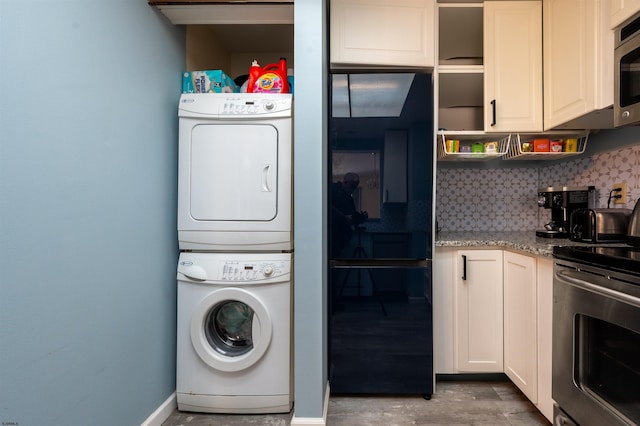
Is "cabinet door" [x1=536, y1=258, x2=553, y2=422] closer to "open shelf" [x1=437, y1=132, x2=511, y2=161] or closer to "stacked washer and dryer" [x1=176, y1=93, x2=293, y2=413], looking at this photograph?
"open shelf" [x1=437, y1=132, x2=511, y2=161]

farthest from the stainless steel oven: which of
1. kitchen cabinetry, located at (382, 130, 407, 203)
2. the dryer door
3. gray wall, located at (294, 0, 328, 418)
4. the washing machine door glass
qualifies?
the washing machine door glass

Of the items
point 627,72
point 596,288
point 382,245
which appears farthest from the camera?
point 382,245

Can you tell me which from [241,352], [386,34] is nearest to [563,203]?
[386,34]

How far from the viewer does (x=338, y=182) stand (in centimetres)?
180

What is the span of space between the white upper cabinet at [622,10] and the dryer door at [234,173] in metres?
1.58

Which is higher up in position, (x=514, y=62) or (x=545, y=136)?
(x=514, y=62)

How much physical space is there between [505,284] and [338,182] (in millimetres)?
1129

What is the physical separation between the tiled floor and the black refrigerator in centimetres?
7

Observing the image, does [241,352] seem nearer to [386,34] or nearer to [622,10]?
[386,34]

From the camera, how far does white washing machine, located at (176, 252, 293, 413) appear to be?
1646 millimetres

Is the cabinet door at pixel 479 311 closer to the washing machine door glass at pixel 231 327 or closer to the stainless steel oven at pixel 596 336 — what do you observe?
the stainless steel oven at pixel 596 336

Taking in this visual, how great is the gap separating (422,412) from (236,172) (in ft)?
5.28

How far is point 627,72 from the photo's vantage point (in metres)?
1.32

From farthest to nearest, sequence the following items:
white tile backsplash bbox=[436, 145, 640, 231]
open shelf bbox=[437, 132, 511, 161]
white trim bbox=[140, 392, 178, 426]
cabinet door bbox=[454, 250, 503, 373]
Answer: white tile backsplash bbox=[436, 145, 640, 231], open shelf bbox=[437, 132, 511, 161], cabinet door bbox=[454, 250, 503, 373], white trim bbox=[140, 392, 178, 426]
